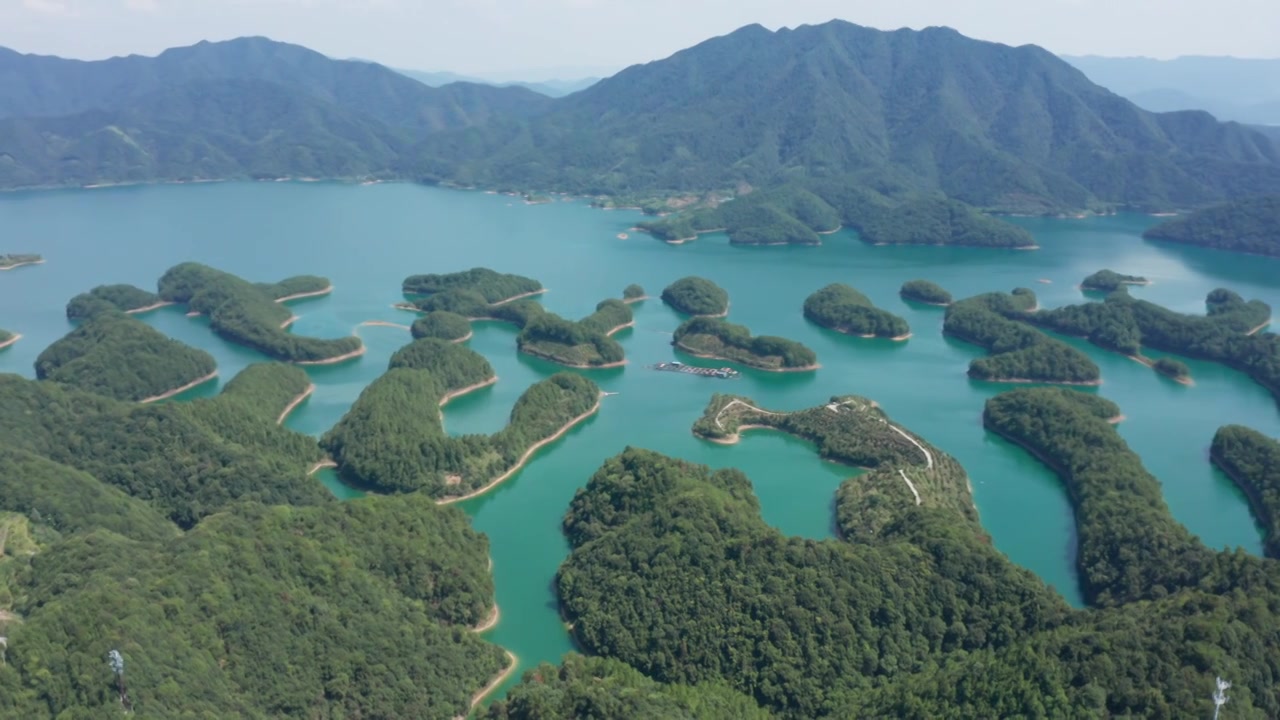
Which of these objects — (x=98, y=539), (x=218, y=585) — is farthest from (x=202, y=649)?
(x=98, y=539)

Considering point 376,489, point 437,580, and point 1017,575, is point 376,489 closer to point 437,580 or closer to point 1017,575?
point 437,580

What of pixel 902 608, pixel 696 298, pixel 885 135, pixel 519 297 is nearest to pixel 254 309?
pixel 519 297

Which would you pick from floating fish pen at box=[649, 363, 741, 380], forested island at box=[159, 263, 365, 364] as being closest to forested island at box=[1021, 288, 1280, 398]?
floating fish pen at box=[649, 363, 741, 380]

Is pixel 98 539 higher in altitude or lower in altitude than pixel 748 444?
higher

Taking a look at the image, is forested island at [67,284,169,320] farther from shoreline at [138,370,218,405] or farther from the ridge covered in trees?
the ridge covered in trees

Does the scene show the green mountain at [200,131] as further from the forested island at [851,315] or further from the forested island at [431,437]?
the forested island at [431,437]
